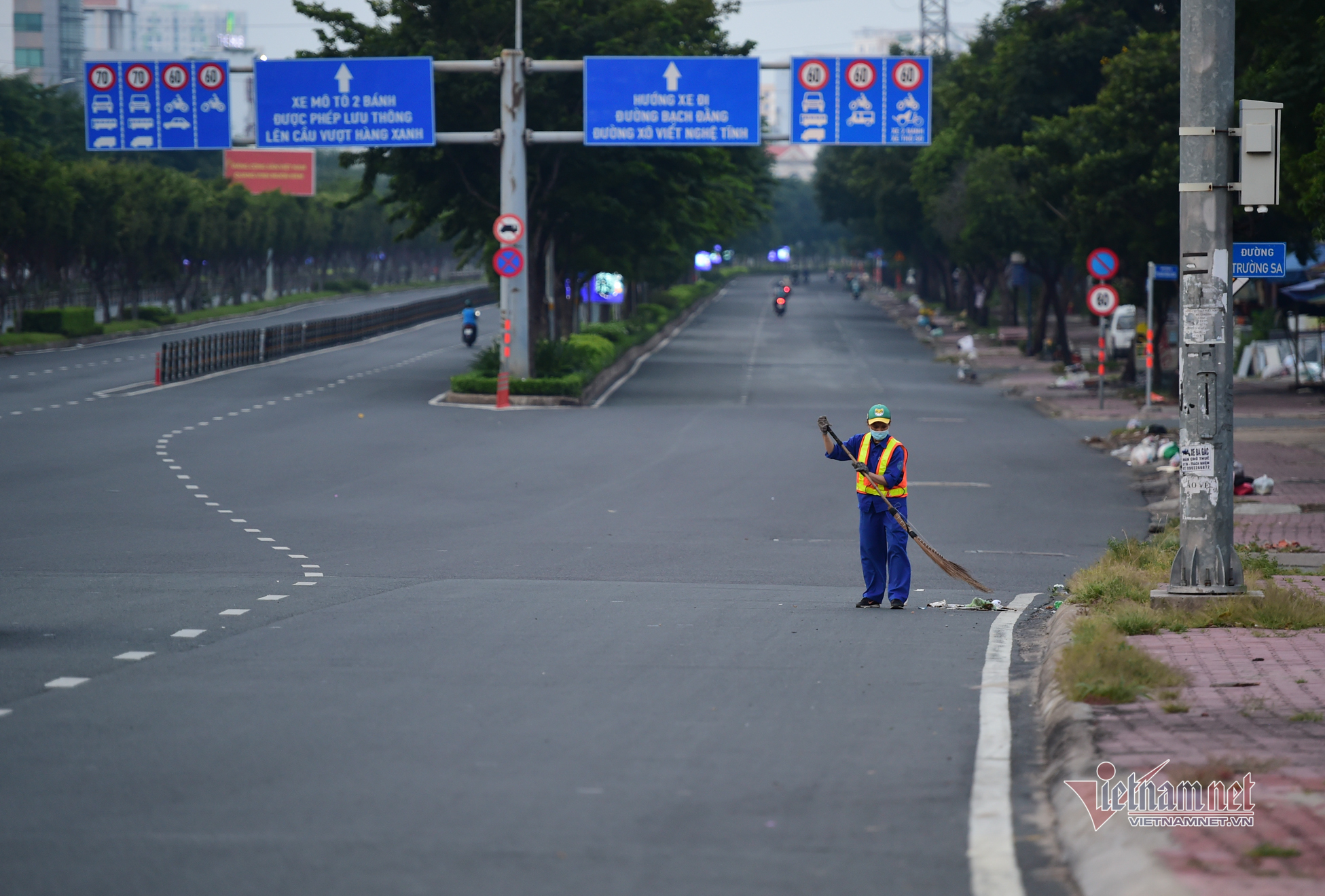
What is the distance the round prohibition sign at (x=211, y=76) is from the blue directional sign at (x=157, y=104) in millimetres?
14

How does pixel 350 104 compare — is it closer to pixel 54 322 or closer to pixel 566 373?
pixel 566 373

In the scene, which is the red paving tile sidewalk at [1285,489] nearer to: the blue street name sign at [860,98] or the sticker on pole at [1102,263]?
the sticker on pole at [1102,263]

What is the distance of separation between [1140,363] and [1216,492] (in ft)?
127

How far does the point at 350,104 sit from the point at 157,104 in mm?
4066

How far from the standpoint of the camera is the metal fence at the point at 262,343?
1489 inches

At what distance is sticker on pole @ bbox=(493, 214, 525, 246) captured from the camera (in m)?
32.7

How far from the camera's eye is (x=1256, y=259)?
33.8 feet

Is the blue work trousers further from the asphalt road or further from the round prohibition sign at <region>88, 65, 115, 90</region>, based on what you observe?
the round prohibition sign at <region>88, 65, 115, 90</region>

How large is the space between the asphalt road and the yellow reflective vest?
3.05 ft

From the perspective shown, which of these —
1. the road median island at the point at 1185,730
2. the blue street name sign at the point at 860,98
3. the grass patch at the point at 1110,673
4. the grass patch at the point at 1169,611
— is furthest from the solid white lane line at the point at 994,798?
the blue street name sign at the point at 860,98

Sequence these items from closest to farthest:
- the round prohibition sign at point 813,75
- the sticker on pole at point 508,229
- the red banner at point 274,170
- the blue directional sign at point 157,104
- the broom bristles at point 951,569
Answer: the broom bristles at point 951,569
the round prohibition sign at point 813,75
the blue directional sign at point 157,104
the sticker on pole at point 508,229
the red banner at point 274,170

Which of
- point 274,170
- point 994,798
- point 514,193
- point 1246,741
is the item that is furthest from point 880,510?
point 274,170

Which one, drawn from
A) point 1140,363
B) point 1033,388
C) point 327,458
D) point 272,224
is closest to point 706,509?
point 327,458

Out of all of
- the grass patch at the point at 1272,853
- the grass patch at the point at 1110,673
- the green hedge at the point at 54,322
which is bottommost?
the grass patch at the point at 1110,673
